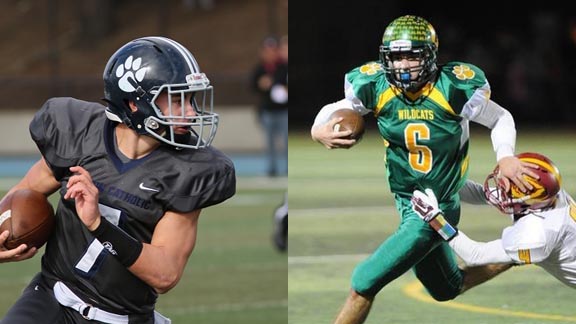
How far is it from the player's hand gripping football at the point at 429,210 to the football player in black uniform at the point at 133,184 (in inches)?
40.4

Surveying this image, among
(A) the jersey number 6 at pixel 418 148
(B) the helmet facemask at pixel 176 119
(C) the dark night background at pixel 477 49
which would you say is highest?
(B) the helmet facemask at pixel 176 119

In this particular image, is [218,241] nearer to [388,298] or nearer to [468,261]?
[388,298]

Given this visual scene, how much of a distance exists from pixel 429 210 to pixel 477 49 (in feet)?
47.7

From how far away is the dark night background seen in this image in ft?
34.9

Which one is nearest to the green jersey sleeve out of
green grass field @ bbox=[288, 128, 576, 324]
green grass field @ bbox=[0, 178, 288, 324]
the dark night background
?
green grass field @ bbox=[288, 128, 576, 324]

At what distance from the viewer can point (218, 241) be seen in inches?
337

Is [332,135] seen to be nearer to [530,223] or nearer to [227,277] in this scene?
[530,223]

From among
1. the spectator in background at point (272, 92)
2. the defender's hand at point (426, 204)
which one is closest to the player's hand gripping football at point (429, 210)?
the defender's hand at point (426, 204)

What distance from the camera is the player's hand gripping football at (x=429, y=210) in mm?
4219

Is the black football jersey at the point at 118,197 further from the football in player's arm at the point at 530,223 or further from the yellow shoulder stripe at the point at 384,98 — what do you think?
the football in player's arm at the point at 530,223

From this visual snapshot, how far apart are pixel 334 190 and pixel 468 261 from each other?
6097 millimetres

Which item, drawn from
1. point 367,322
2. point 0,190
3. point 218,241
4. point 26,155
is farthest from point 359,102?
point 26,155

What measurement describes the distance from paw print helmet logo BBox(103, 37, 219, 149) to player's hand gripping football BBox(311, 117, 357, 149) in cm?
58

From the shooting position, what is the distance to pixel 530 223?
13.9ft
